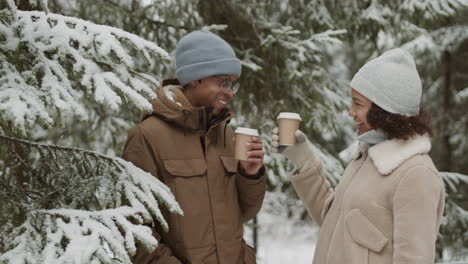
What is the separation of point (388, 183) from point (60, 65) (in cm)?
153

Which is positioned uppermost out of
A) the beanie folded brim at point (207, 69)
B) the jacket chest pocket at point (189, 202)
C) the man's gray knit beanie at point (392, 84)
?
the man's gray knit beanie at point (392, 84)

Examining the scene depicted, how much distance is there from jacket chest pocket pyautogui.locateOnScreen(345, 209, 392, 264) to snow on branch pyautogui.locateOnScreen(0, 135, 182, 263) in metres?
0.83

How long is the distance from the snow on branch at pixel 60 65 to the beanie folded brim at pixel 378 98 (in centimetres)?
97

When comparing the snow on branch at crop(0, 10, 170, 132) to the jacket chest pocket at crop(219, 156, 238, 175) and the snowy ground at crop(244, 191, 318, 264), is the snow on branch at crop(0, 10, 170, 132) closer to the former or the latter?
the jacket chest pocket at crop(219, 156, 238, 175)

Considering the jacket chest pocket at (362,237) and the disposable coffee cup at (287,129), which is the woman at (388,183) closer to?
the jacket chest pocket at (362,237)

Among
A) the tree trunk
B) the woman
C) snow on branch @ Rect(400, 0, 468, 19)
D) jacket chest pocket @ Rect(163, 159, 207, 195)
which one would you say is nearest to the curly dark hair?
the woman

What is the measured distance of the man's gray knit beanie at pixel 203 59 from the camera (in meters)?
2.71

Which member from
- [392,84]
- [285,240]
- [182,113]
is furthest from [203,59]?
[285,240]

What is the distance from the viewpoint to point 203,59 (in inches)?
107

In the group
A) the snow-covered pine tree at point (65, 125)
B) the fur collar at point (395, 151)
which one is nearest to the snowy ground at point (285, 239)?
the fur collar at point (395, 151)

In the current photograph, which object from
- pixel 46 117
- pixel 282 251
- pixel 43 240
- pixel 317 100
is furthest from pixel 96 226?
pixel 282 251

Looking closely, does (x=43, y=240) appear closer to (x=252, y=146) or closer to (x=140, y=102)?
(x=140, y=102)

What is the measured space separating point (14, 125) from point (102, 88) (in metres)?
0.34

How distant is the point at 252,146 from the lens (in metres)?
2.56
